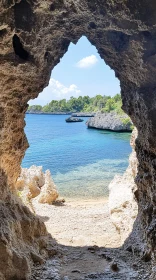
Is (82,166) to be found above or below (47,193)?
below

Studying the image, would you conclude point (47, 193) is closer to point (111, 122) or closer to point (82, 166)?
point (82, 166)

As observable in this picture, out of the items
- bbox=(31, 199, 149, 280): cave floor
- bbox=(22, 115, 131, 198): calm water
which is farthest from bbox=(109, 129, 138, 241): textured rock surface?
bbox=(22, 115, 131, 198): calm water

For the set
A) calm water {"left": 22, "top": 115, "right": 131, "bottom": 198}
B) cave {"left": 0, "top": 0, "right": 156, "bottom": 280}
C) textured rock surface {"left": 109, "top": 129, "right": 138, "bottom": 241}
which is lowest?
calm water {"left": 22, "top": 115, "right": 131, "bottom": 198}

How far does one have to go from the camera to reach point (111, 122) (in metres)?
73.0

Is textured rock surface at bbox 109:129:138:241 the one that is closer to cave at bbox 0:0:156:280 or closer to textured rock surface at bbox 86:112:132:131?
cave at bbox 0:0:156:280

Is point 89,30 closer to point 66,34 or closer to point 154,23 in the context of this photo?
point 66,34

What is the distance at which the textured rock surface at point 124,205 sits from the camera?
10.8 m

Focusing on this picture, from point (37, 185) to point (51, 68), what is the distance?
12273mm

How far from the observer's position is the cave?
5109 mm

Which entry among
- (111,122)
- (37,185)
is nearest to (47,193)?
(37,185)

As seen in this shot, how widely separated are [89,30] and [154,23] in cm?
257

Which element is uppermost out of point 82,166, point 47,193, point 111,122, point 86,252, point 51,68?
point 111,122

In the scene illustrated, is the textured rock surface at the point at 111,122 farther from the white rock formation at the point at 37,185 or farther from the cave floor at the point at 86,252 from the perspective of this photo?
the cave floor at the point at 86,252

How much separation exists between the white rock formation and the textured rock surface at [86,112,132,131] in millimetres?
45269
